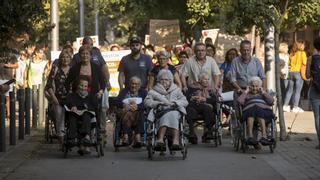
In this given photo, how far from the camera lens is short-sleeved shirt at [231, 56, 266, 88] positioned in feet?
46.7

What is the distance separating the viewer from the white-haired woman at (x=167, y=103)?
12094 millimetres

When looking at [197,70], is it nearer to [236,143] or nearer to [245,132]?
[236,143]

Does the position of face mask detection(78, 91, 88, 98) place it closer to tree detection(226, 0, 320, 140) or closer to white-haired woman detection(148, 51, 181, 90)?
white-haired woman detection(148, 51, 181, 90)

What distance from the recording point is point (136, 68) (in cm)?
1427

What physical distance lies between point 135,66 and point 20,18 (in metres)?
4.96

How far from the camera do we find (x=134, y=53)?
14.4m

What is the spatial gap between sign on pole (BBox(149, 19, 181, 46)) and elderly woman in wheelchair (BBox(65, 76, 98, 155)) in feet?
41.0

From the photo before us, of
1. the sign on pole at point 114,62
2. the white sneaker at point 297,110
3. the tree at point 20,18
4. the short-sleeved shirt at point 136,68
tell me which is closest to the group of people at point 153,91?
the short-sleeved shirt at point 136,68

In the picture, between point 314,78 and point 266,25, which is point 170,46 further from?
point 314,78

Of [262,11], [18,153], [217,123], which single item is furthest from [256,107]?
[18,153]

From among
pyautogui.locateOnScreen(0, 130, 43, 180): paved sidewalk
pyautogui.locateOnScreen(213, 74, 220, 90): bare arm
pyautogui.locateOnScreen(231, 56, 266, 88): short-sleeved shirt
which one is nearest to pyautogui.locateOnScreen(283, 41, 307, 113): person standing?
pyautogui.locateOnScreen(213, 74, 220, 90): bare arm

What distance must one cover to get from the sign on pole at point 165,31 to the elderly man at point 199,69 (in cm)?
1008

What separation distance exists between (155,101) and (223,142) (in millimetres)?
2896

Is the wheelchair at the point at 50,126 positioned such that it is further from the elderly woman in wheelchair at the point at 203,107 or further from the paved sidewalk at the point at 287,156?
the elderly woman in wheelchair at the point at 203,107
